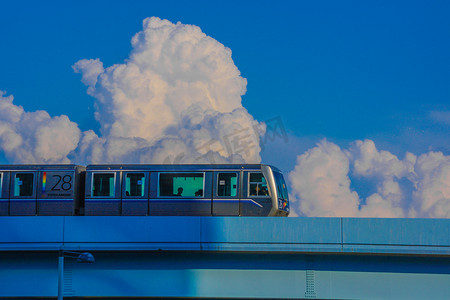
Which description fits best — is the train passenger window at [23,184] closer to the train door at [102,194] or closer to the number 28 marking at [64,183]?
the number 28 marking at [64,183]

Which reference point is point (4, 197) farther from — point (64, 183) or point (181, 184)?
point (181, 184)

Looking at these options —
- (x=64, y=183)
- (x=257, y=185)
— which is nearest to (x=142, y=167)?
(x=64, y=183)

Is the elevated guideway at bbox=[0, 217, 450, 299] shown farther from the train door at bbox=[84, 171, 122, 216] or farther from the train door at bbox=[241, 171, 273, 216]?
the train door at bbox=[84, 171, 122, 216]

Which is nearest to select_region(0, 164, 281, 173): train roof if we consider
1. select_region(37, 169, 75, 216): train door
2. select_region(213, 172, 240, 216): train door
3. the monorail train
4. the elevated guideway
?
the monorail train

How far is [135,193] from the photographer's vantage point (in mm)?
27812

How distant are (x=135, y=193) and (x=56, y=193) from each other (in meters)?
3.43

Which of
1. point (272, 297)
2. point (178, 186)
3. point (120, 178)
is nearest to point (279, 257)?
point (272, 297)

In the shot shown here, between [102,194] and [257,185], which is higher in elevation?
[257,185]

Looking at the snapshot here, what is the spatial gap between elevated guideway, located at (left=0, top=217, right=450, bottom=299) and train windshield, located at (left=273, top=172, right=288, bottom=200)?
21.2ft

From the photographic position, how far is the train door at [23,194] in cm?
2800

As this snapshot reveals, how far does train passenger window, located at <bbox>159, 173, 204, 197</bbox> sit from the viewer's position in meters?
27.4

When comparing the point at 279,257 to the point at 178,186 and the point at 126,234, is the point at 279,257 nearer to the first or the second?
the point at 126,234

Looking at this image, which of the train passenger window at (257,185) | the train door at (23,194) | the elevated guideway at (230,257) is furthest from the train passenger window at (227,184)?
the train door at (23,194)

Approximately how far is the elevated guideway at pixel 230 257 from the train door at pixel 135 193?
5354 millimetres
